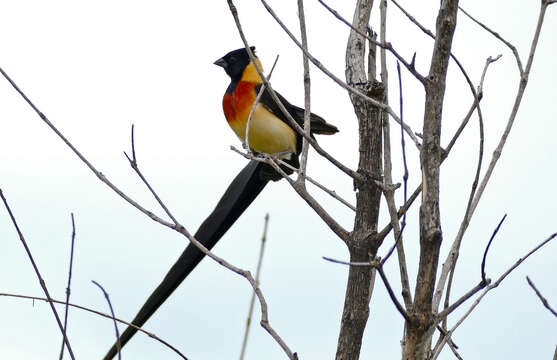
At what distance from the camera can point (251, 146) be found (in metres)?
3.59

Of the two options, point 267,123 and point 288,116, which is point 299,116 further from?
point 288,116

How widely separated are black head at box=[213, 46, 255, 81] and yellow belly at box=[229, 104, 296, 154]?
1.62ft

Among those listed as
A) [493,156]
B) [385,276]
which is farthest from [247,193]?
[385,276]

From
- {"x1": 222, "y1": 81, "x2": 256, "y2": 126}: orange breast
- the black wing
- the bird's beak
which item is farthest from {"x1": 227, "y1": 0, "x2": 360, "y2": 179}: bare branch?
the bird's beak

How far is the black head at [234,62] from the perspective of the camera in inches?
157

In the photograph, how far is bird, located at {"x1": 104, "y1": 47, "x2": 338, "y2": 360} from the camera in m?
2.55

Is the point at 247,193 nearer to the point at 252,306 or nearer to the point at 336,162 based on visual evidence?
the point at 336,162

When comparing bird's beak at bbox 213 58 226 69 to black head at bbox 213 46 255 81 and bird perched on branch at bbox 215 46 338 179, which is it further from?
bird perched on branch at bbox 215 46 338 179

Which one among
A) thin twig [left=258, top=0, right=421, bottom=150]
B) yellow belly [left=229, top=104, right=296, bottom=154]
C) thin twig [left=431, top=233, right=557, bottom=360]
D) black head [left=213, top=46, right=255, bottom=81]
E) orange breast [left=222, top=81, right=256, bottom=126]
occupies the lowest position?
thin twig [left=431, top=233, right=557, bottom=360]

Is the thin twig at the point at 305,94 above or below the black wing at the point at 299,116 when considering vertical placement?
below

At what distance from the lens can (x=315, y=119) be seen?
343 cm

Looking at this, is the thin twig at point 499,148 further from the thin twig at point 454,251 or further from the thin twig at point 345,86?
the thin twig at point 345,86

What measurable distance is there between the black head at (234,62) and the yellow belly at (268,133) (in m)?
0.49

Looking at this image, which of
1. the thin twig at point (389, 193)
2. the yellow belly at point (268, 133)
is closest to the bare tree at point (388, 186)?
the thin twig at point (389, 193)
